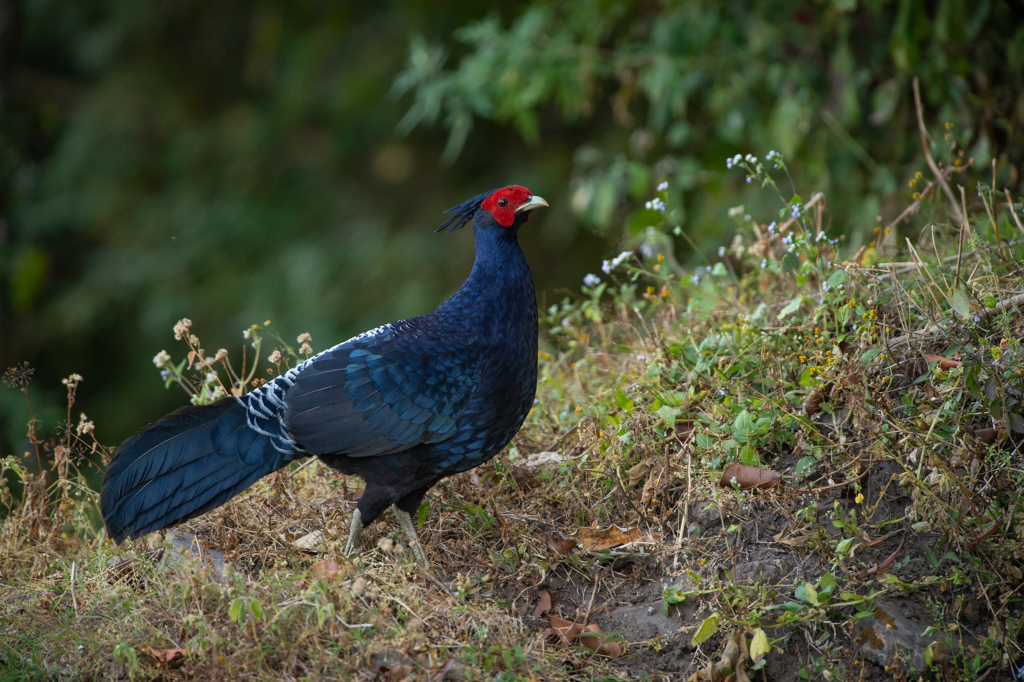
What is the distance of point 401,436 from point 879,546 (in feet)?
5.19

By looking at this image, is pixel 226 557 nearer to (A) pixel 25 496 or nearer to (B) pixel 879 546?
(A) pixel 25 496

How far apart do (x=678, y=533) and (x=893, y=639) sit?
2.42 ft

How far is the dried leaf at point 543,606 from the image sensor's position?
266 cm

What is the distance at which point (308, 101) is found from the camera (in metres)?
6.62

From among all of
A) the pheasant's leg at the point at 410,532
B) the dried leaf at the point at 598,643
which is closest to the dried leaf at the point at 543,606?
the dried leaf at the point at 598,643

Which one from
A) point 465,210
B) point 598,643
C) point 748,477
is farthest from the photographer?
point 465,210

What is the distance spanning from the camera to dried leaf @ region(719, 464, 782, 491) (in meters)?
2.79

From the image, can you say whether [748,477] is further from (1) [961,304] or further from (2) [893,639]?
(1) [961,304]

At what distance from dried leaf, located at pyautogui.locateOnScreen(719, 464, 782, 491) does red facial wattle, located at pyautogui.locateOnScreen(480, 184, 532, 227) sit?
123 centimetres

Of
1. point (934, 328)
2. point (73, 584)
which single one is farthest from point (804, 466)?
point (73, 584)

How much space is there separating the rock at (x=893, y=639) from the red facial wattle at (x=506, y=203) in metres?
1.82

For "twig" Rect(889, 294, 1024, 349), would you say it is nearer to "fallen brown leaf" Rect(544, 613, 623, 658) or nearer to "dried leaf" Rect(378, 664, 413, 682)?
"fallen brown leaf" Rect(544, 613, 623, 658)

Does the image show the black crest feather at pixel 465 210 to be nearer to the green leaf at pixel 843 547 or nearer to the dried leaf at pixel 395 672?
the dried leaf at pixel 395 672

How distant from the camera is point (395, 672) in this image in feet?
7.53
